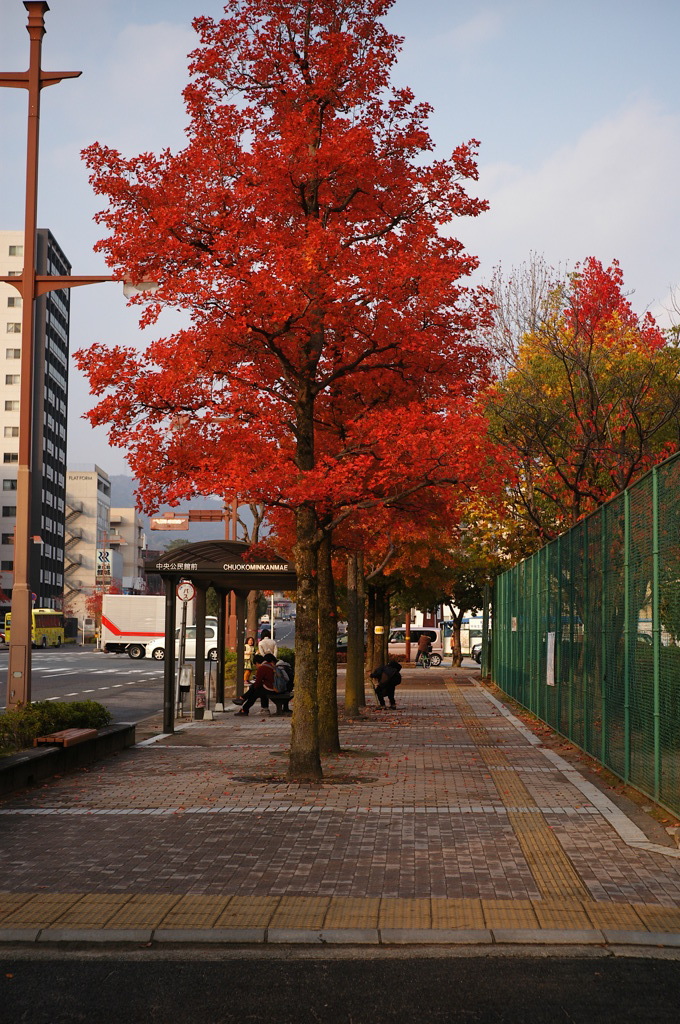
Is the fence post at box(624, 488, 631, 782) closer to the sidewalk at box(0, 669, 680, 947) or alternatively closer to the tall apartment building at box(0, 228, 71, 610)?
the sidewalk at box(0, 669, 680, 947)

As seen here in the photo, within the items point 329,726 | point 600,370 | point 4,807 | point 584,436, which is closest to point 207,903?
point 4,807

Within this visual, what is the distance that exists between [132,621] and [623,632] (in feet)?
187

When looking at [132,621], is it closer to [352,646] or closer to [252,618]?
[252,618]

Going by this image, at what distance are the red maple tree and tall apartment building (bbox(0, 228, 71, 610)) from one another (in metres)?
101

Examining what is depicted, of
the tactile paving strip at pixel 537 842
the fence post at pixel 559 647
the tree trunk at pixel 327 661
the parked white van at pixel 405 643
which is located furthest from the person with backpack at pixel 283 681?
the parked white van at pixel 405 643

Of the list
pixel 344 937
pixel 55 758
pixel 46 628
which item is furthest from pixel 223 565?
pixel 46 628

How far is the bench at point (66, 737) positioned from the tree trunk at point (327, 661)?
3188 mm

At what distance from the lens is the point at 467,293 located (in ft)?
53.0

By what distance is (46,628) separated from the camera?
88000 millimetres

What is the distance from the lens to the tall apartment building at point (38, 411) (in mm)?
118188

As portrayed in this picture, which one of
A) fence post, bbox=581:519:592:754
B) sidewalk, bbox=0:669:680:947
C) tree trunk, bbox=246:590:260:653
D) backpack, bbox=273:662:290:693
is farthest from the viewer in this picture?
tree trunk, bbox=246:590:260:653

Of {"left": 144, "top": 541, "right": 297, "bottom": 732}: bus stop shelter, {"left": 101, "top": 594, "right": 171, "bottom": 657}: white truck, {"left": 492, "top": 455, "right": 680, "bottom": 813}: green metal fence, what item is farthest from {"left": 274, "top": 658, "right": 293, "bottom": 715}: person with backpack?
{"left": 101, "top": 594, "right": 171, "bottom": 657}: white truck

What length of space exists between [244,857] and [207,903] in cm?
147

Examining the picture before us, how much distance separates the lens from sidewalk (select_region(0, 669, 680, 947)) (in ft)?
22.8
